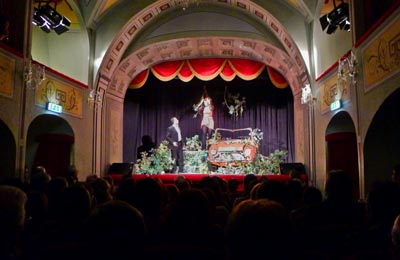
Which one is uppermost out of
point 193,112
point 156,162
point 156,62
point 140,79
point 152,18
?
point 152,18

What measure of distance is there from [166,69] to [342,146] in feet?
23.8

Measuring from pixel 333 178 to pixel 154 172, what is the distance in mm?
9758

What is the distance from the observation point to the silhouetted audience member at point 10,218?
6.72 ft

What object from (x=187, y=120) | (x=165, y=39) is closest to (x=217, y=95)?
(x=187, y=120)

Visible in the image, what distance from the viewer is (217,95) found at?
1520 cm

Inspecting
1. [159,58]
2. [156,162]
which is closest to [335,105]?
[156,162]

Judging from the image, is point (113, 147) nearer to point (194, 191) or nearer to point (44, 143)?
point (44, 143)

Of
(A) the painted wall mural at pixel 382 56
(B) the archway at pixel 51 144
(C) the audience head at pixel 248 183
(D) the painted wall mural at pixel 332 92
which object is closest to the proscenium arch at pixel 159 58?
(B) the archway at pixel 51 144

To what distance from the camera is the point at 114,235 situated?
139 cm

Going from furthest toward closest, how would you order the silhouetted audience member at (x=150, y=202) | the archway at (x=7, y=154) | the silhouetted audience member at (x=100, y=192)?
the archway at (x=7, y=154)
the silhouetted audience member at (x=100, y=192)
the silhouetted audience member at (x=150, y=202)

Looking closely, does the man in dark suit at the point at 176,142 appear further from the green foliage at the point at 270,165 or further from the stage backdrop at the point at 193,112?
the green foliage at the point at 270,165

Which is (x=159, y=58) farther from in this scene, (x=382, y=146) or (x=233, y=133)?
(x=382, y=146)

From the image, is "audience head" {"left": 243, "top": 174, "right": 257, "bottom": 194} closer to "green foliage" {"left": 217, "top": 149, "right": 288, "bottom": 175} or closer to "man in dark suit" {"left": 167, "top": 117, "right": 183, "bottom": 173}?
"green foliage" {"left": 217, "top": 149, "right": 288, "bottom": 175}

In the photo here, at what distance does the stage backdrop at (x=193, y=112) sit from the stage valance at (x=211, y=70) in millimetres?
1219
